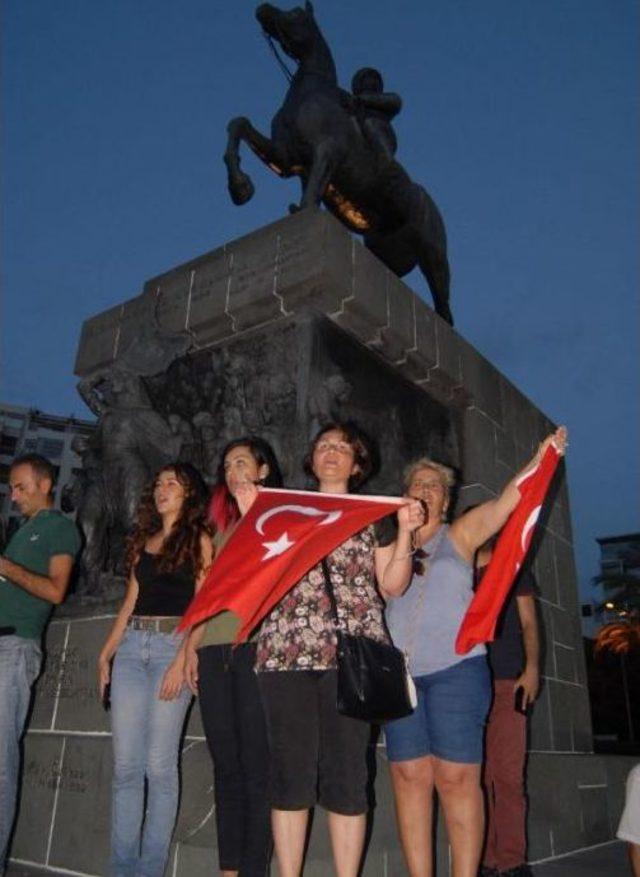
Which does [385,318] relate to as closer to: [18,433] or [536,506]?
[536,506]

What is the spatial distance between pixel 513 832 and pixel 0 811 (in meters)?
2.32

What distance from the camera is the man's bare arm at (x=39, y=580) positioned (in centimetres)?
332

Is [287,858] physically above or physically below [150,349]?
below

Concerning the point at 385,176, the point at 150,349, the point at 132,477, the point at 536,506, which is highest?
the point at 385,176

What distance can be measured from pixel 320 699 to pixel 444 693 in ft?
1.49

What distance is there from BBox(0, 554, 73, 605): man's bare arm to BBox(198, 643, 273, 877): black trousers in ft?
2.88

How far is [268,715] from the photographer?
238 centimetres

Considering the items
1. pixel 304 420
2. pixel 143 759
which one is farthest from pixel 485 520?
pixel 304 420

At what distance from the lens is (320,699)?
7.88 ft

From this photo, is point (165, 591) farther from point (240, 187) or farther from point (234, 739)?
point (240, 187)

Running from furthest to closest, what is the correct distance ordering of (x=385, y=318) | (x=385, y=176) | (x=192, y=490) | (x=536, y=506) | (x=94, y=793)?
Answer: 1. (x=385, y=176)
2. (x=385, y=318)
3. (x=94, y=793)
4. (x=192, y=490)
5. (x=536, y=506)

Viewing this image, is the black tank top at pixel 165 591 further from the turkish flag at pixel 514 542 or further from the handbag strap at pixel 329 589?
the turkish flag at pixel 514 542

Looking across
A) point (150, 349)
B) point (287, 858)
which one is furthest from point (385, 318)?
point (287, 858)

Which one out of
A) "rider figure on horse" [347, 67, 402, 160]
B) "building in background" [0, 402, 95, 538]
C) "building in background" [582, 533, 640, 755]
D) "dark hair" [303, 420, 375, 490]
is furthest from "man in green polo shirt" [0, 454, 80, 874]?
"building in background" [0, 402, 95, 538]
